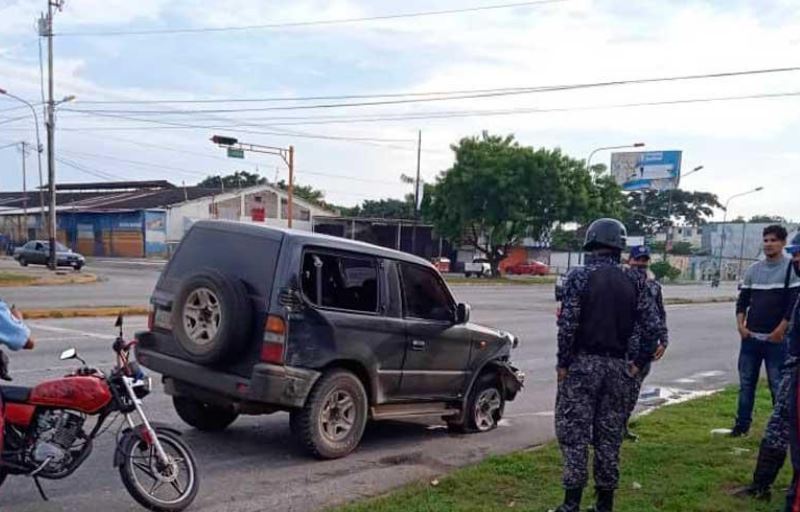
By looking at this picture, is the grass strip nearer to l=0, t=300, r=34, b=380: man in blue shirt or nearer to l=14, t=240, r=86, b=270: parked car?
l=0, t=300, r=34, b=380: man in blue shirt

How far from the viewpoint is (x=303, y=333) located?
6121 millimetres

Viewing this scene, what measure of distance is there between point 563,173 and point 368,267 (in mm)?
Result: 45534

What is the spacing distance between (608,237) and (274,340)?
2615mm

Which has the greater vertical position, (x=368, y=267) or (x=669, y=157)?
(x=669, y=157)

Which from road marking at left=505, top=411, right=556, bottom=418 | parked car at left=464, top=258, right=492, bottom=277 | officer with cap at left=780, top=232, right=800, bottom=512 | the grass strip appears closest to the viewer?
officer with cap at left=780, top=232, right=800, bottom=512

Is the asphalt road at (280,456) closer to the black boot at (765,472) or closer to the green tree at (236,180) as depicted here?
the black boot at (765,472)

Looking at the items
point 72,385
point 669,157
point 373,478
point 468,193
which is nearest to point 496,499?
point 373,478

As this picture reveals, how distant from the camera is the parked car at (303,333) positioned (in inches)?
239

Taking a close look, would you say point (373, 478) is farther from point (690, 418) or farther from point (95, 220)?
point (95, 220)

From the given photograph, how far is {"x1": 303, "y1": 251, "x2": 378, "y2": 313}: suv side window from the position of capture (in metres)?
6.39

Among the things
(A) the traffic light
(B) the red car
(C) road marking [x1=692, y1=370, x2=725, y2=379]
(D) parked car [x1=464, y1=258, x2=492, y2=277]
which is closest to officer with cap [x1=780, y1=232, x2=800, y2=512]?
(C) road marking [x1=692, y1=370, x2=725, y2=379]

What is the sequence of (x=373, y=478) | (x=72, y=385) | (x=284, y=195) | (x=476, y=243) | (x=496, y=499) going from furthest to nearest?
1. (x=284, y=195)
2. (x=476, y=243)
3. (x=373, y=478)
4. (x=496, y=499)
5. (x=72, y=385)

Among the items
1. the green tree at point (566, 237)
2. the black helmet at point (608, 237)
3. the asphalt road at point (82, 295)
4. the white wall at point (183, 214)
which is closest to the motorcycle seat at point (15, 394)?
the black helmet at point (608, 237)

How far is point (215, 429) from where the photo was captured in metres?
7.23
